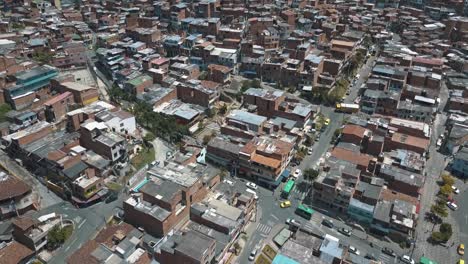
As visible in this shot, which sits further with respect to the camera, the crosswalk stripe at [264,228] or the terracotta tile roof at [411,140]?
the terracotta tile roof at [411,140]

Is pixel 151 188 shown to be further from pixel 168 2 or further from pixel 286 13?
pixel 168 2

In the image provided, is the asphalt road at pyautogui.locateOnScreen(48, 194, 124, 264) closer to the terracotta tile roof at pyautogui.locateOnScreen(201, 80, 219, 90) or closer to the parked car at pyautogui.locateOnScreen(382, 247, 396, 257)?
the terracotta tile roof at pyautogui.locateOnScreen(201, 80, 219, 90)

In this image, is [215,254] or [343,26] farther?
[343,26]

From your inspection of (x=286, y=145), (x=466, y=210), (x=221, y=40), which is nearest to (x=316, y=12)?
(x=221, y=40)

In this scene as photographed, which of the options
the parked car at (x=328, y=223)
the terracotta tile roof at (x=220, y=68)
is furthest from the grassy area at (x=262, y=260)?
the terracotta tile roof at (x=220, y=68)

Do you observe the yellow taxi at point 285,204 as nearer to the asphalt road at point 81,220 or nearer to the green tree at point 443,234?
the green tree at point 443,234

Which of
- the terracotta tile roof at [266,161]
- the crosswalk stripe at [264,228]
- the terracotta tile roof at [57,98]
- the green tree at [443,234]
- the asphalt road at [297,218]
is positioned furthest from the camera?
the terracotta tile roof at [57,98]

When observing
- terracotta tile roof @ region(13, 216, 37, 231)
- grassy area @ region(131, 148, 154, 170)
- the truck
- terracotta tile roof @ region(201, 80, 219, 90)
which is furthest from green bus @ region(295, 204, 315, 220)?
terracotta tile roof @ region(201, 80, 219, 90)
